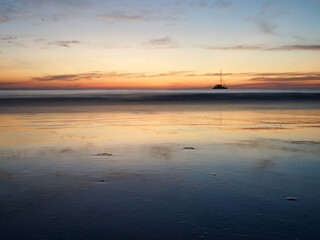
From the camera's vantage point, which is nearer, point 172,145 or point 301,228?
point 301,228

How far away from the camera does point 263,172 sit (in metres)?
7.90

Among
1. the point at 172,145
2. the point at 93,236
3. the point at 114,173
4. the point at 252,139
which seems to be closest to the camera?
the point at 93,236

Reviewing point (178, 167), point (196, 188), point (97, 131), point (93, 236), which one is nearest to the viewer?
point (93, 236)

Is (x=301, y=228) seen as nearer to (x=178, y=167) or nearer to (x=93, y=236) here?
(x=93, y=236)

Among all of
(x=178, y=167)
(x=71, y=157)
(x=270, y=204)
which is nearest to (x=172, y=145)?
(x=178, y=167)

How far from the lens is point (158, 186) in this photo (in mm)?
6734

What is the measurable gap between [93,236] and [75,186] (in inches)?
94.1

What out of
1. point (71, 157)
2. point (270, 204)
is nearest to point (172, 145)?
point (71, 157)

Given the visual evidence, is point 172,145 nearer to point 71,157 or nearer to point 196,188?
point 71,157

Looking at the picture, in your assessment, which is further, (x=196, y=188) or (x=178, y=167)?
(x=178, y=167)

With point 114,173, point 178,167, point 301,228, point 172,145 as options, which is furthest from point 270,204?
point 172,145

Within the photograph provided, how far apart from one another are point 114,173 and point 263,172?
13.2ft

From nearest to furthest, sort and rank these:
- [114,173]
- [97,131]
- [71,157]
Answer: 1. [114,173]
2. [71,157]
3. [97,131]

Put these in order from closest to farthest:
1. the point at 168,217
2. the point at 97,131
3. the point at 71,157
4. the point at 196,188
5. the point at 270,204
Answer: the point at 168,217 < the point at 270,204 < the point at 196,188 < the point at 71,157 < the point at 97,131
